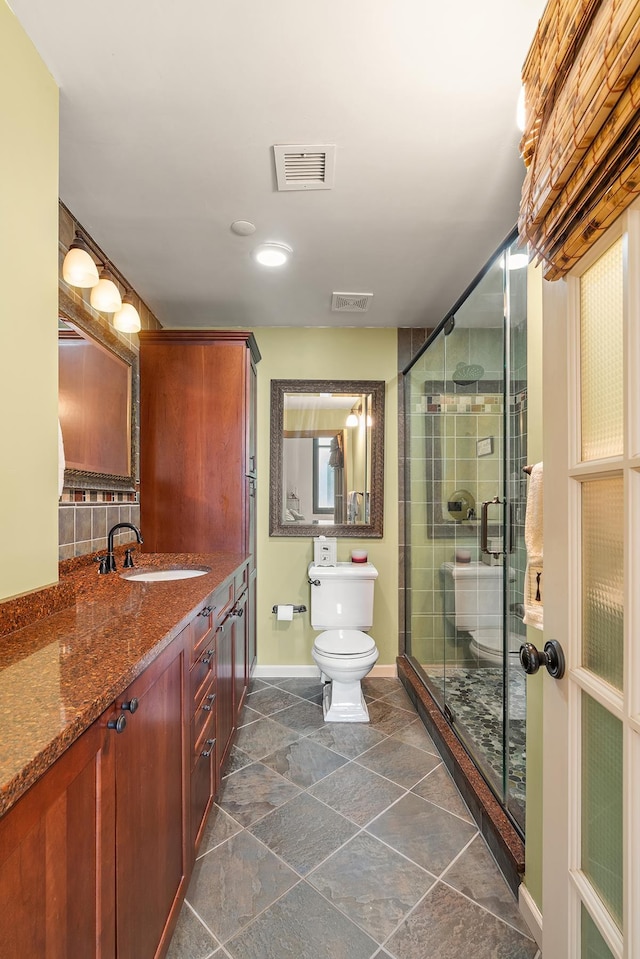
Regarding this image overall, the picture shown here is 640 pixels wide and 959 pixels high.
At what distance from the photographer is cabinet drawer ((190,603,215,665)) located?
1475mm

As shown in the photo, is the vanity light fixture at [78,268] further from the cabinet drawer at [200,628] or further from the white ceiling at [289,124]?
the cabinet drawer at [200,628]

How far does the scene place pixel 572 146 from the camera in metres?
0.68


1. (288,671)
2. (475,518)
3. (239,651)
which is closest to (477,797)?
(475,518)

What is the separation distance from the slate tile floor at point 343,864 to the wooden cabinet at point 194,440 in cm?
114

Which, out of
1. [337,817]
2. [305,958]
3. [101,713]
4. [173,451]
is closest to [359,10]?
[101,713]

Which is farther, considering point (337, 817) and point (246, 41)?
point (337, 817)

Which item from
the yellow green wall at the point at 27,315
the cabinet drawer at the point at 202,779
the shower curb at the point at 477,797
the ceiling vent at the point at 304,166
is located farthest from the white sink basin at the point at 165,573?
the ceiling vent at the point at 304,166

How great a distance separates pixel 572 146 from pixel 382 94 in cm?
96

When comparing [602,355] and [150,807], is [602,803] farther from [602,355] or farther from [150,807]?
[150,807]

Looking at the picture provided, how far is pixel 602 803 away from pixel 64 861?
2.75 feet

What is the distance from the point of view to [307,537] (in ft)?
11.0

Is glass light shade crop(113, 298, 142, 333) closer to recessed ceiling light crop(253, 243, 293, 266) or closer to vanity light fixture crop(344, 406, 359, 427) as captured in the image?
recessed ceiling light crop(253, 243, 293, 266)

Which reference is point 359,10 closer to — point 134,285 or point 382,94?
point 382,94

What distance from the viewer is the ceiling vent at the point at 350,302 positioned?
277 centimetres
